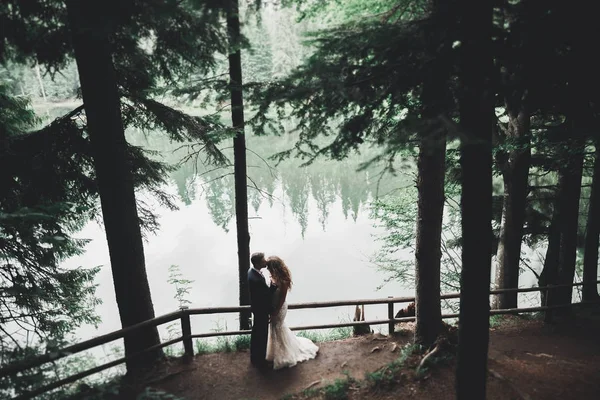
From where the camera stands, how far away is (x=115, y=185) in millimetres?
5266

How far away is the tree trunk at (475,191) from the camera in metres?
3.04

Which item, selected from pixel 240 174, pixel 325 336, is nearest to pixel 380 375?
pixel 325 336

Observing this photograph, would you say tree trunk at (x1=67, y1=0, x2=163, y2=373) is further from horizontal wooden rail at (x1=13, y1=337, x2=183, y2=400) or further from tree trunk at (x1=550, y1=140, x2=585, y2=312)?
tree trunk at (x1=550, y1=140, x2=585, y2=312)

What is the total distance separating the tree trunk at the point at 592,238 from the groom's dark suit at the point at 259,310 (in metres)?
7.84

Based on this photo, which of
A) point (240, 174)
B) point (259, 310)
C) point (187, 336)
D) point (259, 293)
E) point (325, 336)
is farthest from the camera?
point (325, 336)

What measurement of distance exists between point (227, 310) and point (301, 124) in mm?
3834

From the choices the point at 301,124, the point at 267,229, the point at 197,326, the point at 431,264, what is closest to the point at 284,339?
the point at 431,264

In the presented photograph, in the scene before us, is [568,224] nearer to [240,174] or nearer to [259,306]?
[259,306]

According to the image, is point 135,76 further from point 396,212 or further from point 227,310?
point 396,212

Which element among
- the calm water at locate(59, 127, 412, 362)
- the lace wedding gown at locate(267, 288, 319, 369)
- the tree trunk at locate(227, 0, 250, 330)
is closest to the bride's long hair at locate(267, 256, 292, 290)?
the lace wedding gown at locate(267, 288, 319, 369)

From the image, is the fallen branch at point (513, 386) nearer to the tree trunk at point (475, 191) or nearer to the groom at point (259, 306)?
the tree trunk at point (475, 191)

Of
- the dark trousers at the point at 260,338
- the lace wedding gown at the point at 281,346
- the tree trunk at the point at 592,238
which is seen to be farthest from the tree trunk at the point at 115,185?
the tree trunk at the point at 592,238

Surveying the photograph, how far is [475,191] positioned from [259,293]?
3.44 meters

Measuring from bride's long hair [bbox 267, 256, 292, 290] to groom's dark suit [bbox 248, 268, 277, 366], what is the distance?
18cm
